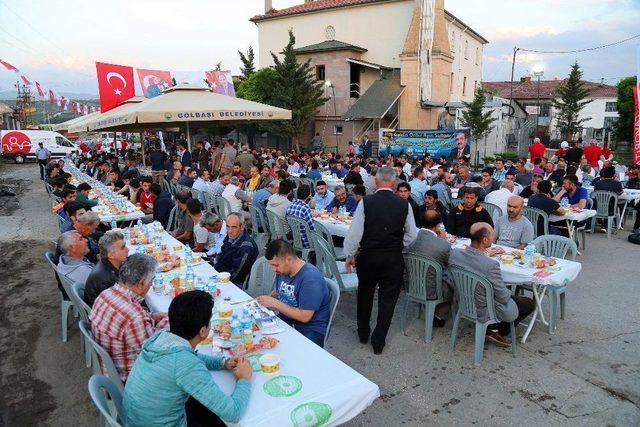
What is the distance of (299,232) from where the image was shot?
652 centimetres

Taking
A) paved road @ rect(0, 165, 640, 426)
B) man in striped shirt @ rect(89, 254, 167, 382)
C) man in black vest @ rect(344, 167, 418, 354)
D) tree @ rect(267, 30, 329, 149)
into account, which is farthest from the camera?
tree @ rect(267, 30, 329, 149)

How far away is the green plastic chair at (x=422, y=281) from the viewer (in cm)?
458

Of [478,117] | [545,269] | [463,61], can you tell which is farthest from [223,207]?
[463,61]

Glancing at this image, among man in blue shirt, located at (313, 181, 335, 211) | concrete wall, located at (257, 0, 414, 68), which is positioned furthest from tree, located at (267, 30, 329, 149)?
man in blue shirt, located at (313, 181, 335, 211)

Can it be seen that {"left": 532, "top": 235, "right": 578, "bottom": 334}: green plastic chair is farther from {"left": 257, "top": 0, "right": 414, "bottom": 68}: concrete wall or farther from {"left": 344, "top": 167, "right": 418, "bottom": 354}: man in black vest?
{"left": 257, "top": 0, "right": 414, "bottom": 68}: concrete wall

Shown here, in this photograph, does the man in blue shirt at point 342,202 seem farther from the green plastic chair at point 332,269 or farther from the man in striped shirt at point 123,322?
the man in striped shirt at point 123,322

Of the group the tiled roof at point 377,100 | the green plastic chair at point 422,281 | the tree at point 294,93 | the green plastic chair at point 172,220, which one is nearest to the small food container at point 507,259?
the green plastic chair at point 422,281

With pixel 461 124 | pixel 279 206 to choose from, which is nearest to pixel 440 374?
pixel 279 206

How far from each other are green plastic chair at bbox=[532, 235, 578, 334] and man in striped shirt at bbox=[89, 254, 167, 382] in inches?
159

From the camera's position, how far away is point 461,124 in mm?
28578

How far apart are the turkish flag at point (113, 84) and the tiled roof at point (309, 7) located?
53.1ft

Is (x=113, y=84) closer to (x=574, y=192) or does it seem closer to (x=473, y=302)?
(x=574, y=192)

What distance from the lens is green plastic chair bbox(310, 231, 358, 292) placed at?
5116 millimetres

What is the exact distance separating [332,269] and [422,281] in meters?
1.02
